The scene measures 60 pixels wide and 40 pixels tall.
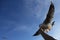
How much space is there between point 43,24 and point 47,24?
94 centimetres

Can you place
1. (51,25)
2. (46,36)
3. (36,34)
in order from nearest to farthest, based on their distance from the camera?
1. (46,36)
2. (51,25)
3. (36,34)

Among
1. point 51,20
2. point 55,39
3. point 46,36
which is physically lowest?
point 55,39

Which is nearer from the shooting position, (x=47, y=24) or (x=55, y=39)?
(x=55, y=39)

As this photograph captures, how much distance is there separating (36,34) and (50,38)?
1060cm

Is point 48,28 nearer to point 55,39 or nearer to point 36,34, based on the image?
point 36,34

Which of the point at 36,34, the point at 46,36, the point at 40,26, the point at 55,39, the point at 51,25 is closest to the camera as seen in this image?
the point at 55,39

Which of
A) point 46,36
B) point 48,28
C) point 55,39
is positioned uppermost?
point 48,28

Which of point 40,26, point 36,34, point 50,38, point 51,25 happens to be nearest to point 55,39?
point 50,38

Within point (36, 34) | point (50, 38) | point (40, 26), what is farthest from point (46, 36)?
point (36, 34)

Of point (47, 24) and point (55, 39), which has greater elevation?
point (47, 24)

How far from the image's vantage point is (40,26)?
68.4 feet

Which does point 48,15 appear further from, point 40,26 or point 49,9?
point 40,26

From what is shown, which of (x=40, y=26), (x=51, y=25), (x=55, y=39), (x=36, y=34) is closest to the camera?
(x=55, y=39)

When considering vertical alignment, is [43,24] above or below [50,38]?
above
